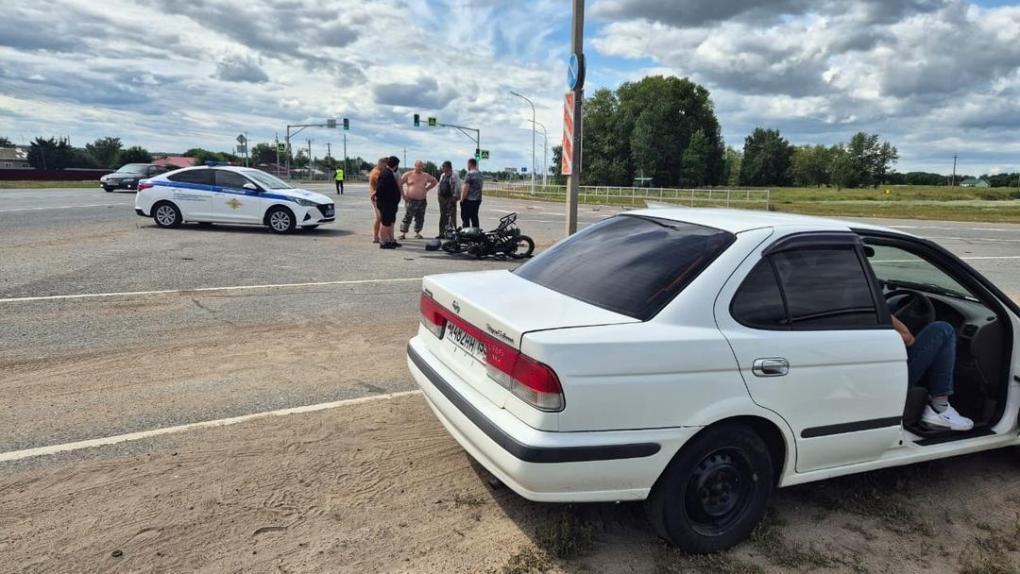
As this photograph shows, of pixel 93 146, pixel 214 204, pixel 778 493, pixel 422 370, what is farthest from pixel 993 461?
pixel 93 146

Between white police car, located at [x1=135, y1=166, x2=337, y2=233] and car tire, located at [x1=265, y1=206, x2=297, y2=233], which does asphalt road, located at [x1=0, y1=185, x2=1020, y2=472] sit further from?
white police car, located at [x1=135, y1=166, x2=337, y2=233]

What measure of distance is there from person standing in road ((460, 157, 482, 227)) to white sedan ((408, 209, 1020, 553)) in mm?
10195

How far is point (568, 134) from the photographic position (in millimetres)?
8812

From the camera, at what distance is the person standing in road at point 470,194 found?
13.6 metres

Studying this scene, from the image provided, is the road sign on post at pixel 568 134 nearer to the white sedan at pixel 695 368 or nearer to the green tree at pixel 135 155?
the white sedan at pixel 695 368

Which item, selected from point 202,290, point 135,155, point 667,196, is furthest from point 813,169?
point 202,290

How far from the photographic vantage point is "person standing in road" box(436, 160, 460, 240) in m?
13.9

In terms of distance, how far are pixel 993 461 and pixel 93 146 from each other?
12997 centimetres

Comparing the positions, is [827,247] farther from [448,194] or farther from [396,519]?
[448,194]

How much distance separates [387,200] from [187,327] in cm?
675

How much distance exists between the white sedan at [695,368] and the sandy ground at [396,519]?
0.27 meters

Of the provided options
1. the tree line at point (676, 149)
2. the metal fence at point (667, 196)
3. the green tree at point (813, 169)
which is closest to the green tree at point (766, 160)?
the tree line at point (676, 149)

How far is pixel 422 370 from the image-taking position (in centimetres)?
351

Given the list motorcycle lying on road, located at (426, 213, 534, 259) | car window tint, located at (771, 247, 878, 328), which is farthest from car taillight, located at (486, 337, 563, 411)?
motorcycle lying on road, located at (426, 213, 534, 259)
